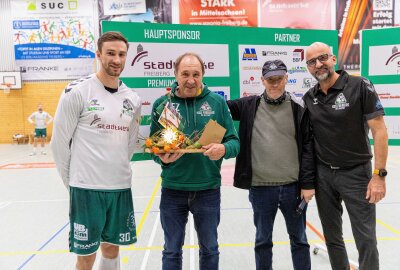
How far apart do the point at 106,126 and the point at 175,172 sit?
1.96 ft

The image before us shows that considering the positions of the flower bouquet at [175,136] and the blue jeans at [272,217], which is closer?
the flower bouquet at [175,136]

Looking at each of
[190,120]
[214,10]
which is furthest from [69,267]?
[214,10]

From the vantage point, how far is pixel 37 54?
621 inches

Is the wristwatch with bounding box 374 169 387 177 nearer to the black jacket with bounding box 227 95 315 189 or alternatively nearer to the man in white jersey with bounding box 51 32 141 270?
the black jacket with bounding box 227 95 315 189

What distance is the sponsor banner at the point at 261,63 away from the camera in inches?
144

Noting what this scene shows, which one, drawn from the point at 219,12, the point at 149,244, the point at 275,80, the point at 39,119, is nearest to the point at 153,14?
the point at 219,12

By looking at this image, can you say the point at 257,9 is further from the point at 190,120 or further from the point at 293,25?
the point at 190,120

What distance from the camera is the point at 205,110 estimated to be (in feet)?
7.91

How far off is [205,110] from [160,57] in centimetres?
119

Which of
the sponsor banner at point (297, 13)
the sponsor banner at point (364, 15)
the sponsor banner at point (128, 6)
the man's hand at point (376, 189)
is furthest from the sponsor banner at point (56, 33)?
the man's hand at point (376, 189)

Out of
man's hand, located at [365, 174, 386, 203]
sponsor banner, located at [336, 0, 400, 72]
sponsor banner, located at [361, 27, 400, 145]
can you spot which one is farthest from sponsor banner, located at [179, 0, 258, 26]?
man's hand, located at [365, 174, 386, 203]

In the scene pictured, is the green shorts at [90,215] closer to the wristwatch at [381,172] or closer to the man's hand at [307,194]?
the man's hand at [307,194]

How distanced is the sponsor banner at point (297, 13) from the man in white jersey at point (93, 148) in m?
13.2

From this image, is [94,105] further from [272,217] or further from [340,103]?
[340,103]
